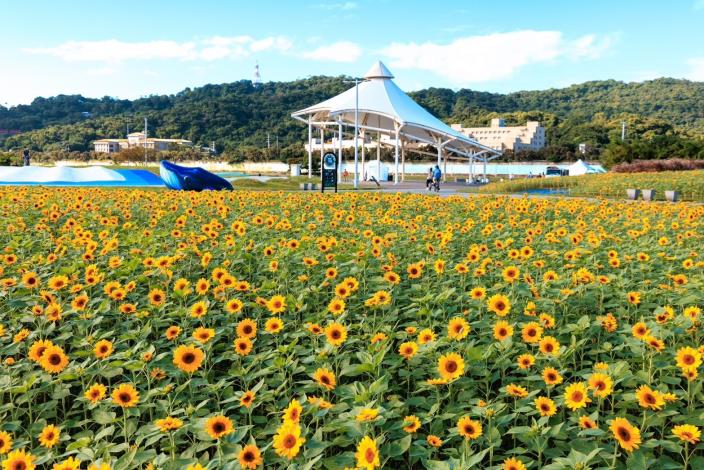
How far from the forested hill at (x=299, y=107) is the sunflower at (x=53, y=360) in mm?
Result: 70647

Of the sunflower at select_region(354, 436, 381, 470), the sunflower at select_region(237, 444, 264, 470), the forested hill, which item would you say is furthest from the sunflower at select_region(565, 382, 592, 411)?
the forested hill

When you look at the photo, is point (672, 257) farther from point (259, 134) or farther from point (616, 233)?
point (259, 134)

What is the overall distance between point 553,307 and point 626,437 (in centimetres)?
151

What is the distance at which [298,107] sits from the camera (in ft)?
297

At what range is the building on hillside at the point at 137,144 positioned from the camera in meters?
70.7

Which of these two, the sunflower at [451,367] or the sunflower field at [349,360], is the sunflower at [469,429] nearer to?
the sunflower field at [349,360]

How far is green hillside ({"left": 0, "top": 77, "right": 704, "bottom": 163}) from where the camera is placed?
74.8 meters

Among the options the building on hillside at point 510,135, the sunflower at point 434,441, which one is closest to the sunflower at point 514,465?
the sunflower at point 434,441

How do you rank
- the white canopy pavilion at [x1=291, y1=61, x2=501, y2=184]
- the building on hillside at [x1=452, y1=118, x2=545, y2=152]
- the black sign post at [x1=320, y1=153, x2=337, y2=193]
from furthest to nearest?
the building on hillside at [x1=452, y1=118, x2=545, y2=152] → the white canopy pavilion at [x1=291, y1=61, x2=501, y2=184] → the black sign post at [x1=320, y1=153, x2=337, y2=193]

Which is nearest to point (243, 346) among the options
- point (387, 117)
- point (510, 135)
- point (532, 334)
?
point (532, 334)

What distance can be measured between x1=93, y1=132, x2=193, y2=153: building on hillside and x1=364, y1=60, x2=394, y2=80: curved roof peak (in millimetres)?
36920

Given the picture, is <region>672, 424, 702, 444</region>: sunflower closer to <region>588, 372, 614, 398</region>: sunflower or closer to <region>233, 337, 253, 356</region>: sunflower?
<region>588, 372, 614, 398</region>: sunflower

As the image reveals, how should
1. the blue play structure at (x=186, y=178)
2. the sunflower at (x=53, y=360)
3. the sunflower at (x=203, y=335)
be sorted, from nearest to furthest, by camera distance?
the sunflower at (x=53, y=360)
the sunflower at (x=203, y=335)
the blue play structure at (x=186, y=178)

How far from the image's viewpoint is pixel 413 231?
557 cm
